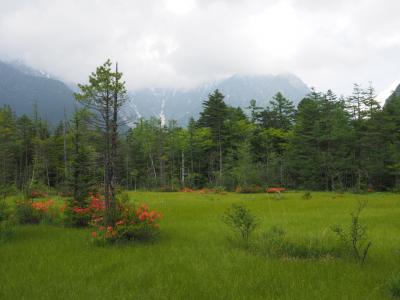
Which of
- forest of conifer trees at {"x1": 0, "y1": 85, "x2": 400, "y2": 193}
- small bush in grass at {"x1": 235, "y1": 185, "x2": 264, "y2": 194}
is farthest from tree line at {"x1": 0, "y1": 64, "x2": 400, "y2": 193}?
small bush in grass at {"x1": 235, "y1": 185, "x2": 264, "y2": 194}

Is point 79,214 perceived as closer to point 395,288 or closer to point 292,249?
point 292,249

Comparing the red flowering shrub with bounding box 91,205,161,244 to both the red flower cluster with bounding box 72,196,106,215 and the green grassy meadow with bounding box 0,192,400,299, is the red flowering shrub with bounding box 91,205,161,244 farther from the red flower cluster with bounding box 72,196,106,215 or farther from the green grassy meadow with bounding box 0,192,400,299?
the red flower cluster with bounding box 72,196,106,215

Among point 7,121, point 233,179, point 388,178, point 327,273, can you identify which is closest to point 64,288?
point 327,273

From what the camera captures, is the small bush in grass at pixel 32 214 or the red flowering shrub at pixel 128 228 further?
the small bush in grass at pixel 32 214

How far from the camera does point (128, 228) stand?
32.3 ft

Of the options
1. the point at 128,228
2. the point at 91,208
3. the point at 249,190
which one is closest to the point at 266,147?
the point at 249,190

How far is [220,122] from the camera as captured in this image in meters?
52.6

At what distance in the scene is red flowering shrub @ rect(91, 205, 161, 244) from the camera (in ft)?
32.2

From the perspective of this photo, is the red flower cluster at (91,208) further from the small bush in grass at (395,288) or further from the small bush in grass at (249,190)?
the small bush in grass at (249,190)

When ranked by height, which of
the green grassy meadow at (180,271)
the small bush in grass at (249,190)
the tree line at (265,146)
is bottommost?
the green grassy meadow at (180,271)

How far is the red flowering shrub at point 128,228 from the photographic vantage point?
981 centimetres

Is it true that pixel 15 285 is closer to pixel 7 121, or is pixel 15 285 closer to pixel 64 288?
pixel 64 288

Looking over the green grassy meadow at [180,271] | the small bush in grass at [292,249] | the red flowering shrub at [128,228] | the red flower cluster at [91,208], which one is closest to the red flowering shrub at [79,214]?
the red flower cluster at [91,208]

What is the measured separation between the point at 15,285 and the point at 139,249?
11.4 ft
